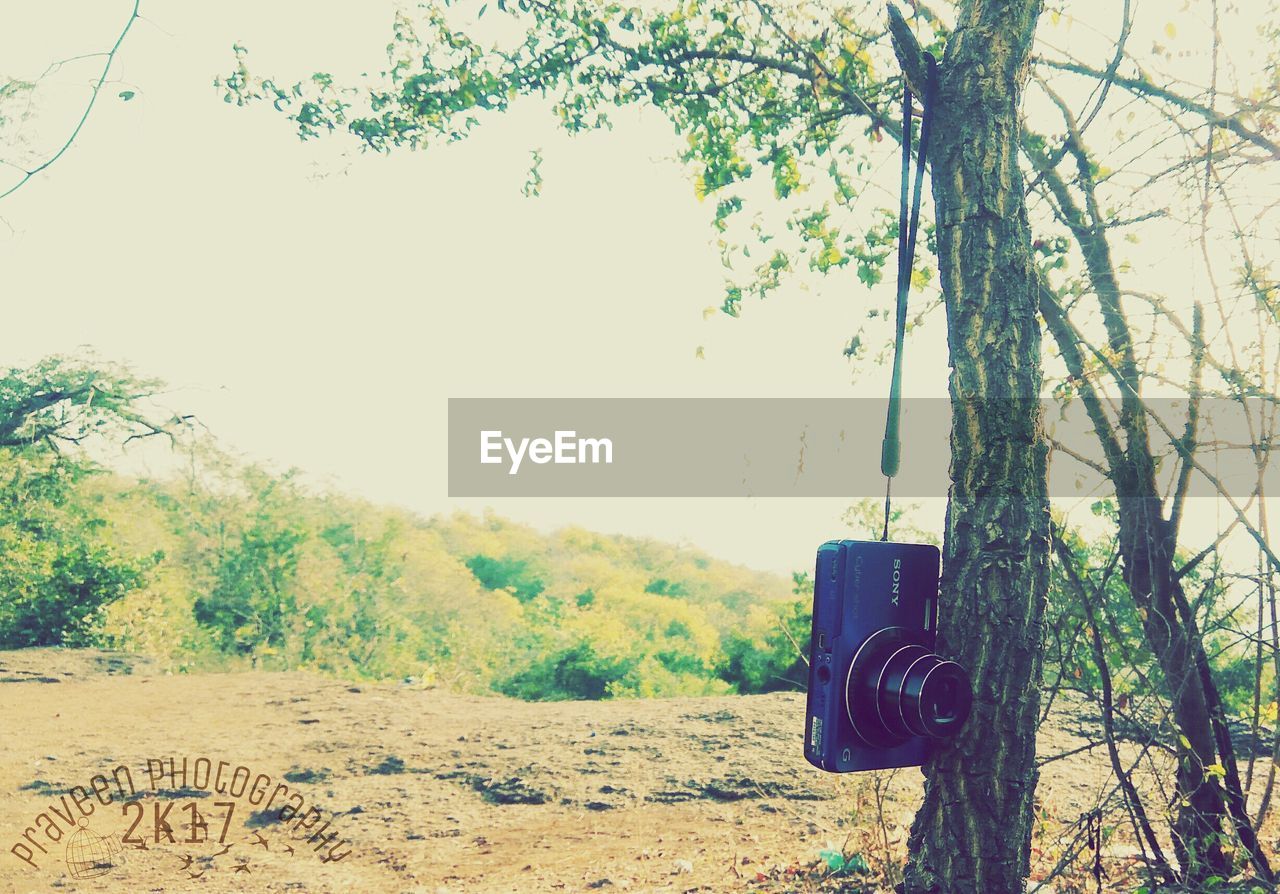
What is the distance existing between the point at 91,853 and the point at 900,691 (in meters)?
5.34

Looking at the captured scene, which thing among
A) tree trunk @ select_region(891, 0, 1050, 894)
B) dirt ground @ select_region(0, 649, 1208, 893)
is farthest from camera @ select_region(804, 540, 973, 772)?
dirt ground @ select_region(0, 649, 1208, 893)

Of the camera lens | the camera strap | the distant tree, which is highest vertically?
the camera strap

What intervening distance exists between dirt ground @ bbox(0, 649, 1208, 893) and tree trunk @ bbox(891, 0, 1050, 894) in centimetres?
247

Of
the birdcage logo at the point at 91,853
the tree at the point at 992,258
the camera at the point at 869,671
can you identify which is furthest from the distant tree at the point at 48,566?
the camera at the point at 869,671

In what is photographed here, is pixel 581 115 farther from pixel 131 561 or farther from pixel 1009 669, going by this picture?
pixel 131 561

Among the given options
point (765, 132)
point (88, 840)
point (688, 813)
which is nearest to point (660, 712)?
point (688, 813)

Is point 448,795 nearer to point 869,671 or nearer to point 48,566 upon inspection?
point 869,671

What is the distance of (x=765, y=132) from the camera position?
152 inches

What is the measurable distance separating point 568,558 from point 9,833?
1996cm

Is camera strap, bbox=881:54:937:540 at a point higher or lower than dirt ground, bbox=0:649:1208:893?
higher
